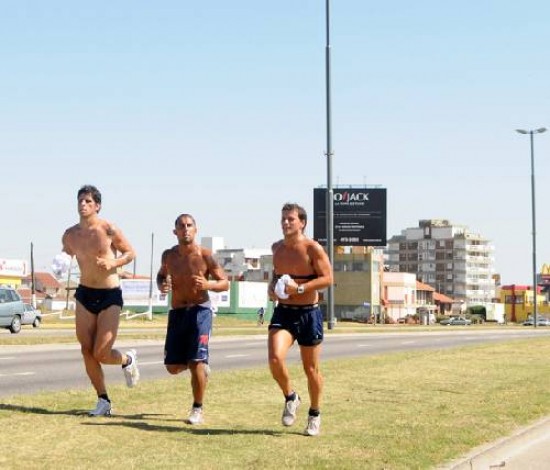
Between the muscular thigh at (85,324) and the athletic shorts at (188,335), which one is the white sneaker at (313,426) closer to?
the athletic shorts at (188,335)

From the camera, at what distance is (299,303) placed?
30.4 ft

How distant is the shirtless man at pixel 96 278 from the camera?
32.3 ft

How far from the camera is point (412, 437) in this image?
9.05 metres

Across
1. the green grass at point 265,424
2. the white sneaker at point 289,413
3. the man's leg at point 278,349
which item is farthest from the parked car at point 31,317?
the man's leg at point 278,349

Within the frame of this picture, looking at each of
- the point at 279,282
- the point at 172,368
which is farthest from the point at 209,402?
the point at 279,282

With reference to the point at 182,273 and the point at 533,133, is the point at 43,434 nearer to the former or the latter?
the point at 182,273

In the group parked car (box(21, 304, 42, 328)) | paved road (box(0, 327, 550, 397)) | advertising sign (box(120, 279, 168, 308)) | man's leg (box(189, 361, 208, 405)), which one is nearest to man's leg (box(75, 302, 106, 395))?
man's leg (box(189, 361, 208, 405))

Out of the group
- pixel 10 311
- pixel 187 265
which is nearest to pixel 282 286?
pixel 187 265

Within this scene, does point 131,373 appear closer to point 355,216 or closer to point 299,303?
point 299,303

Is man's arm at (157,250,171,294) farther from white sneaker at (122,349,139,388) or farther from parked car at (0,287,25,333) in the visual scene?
parked car at (0,287,25,333)

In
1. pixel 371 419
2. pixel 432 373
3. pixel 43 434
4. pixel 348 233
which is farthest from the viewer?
pixel 348 233

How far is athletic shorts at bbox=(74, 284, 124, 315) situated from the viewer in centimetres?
985

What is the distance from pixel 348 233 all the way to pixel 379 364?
63137 millimetres

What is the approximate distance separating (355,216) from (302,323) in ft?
242
